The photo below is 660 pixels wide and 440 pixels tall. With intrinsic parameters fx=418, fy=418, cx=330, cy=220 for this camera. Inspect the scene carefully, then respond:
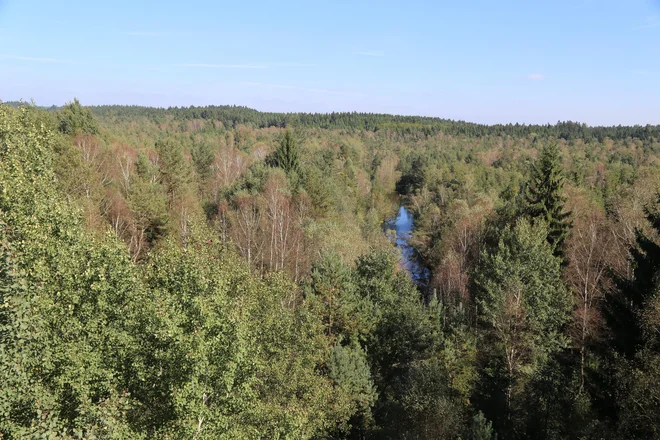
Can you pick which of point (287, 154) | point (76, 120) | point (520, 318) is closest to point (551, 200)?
point (520, 318)

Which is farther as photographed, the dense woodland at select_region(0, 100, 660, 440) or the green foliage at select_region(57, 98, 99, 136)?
the green foliage at select_region(57, 98, 99, 136)

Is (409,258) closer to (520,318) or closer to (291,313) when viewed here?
(520,318)

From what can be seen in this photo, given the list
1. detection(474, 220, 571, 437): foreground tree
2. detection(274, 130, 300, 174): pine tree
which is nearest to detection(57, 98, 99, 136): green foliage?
detection(274, 130, 300, 174): pine tree

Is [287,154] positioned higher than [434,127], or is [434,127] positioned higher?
[434,127]

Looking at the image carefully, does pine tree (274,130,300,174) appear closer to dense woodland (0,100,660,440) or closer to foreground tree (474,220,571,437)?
dense woodland (0,100,660,440)

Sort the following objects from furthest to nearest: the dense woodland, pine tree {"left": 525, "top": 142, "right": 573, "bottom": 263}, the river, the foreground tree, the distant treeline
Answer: the distant treeline, the river, pine tree {"left": 525, "top": 142, "right": 573, "bottom": 263}, the foreground tree, the dense woodland

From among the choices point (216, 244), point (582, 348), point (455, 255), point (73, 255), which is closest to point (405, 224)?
point (455, 255)
